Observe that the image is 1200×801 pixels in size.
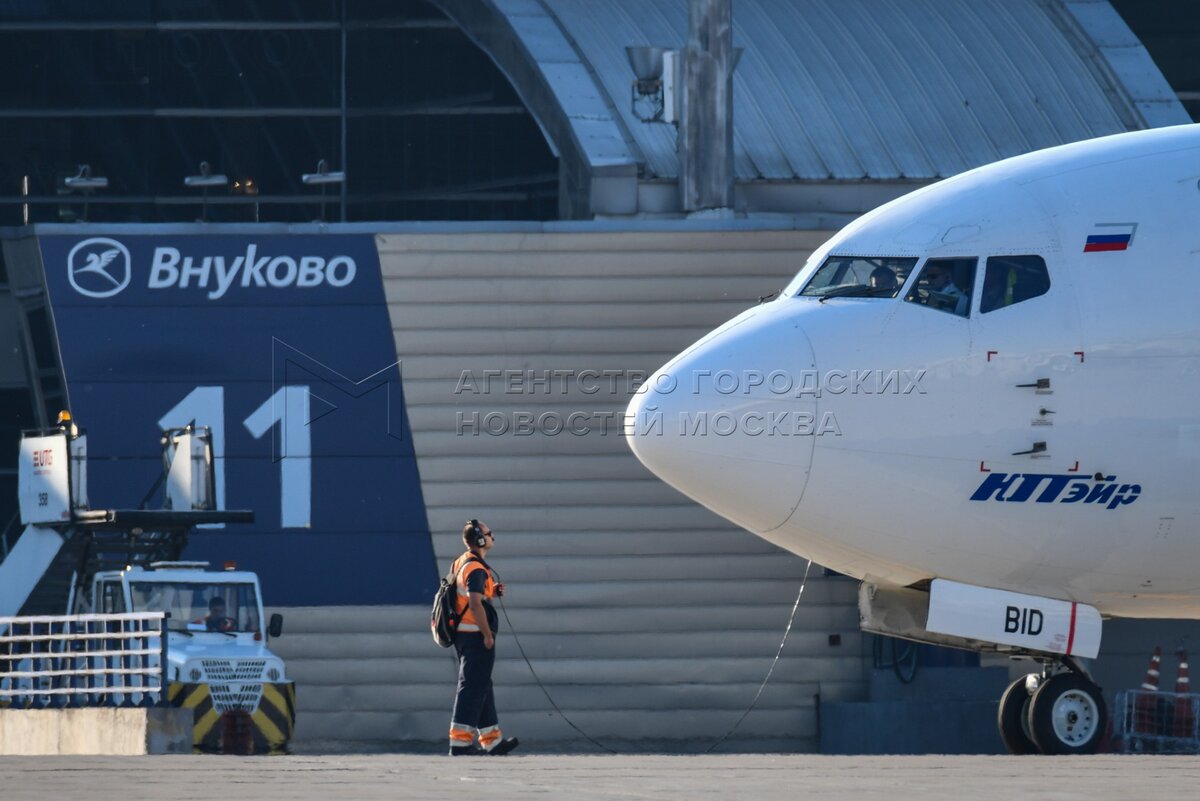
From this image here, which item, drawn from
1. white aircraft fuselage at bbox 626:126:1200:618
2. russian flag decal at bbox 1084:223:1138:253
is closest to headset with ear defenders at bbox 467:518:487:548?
white aircraft fuselage at bbox 626:126:1200:618

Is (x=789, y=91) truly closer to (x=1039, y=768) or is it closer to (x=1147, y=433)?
(x=1147, y=433)

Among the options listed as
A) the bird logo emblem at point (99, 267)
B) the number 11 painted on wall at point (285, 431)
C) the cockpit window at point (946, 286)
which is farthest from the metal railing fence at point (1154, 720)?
the bird logo emblem at point (99, 267)

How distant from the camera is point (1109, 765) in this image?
35.9 ft

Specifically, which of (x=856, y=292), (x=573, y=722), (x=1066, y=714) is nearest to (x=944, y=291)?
(x=856, y=292)

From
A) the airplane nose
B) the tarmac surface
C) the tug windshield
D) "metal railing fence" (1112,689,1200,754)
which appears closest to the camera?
the tarmac surface

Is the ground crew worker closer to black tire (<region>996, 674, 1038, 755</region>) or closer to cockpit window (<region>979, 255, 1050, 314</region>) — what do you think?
black tire (<region>996, 674, 1038, 755</region>)

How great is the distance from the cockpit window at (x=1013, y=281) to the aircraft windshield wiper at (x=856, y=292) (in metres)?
0.68

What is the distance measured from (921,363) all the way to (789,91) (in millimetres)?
13691

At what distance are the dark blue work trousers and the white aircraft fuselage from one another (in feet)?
6.72

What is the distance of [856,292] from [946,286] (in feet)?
2.16

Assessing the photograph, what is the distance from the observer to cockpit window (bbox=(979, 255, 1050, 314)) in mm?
12773

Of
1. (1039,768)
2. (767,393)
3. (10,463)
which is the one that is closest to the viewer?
(1039,768)

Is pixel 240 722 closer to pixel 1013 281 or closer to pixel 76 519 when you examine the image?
pixel 76 519

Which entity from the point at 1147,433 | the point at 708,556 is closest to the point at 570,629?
the point at 708,556
